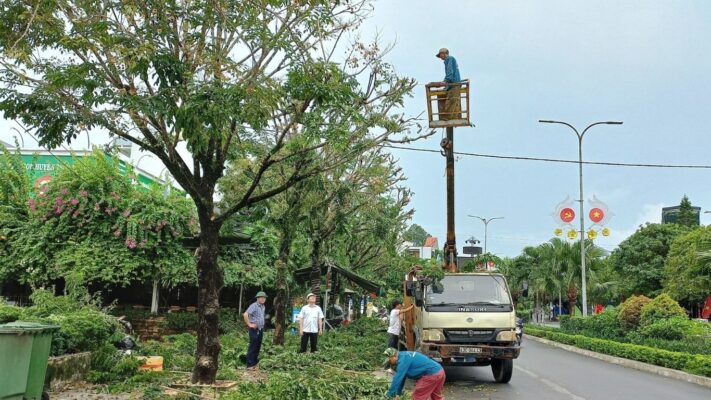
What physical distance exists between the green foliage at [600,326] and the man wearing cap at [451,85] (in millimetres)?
13505

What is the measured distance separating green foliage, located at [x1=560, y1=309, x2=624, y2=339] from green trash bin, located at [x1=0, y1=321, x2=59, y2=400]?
2088 centimetres

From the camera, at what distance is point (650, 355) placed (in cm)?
1706

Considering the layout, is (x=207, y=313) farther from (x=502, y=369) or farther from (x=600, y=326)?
(x=600, y=326)

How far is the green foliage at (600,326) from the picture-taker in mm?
23234

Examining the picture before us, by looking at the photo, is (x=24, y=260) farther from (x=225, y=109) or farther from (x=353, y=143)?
A: (x=225, y=109)

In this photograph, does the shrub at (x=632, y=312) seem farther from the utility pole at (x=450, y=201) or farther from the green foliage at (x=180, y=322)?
the green foliage at (x=180, y=322)

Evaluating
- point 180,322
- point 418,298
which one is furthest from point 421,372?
point 180,322

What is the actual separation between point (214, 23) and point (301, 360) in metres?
7.38

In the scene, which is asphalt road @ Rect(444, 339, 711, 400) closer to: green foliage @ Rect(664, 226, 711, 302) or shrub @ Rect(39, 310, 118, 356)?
shrub @ Rect(39, 310, 118, 356)

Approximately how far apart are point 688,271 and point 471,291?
34718 millimetres

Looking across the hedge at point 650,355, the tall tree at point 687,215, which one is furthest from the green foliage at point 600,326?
the tall tree at point 687,215

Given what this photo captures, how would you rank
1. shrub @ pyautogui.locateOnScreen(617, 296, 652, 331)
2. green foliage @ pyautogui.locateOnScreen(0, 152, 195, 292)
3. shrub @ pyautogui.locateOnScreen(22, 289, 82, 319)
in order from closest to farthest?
shrub @ pyautogui.locateOnScreen(22, 289, 82, 319), green foliage @ pyautogui.locateOnScreen(0, 152, 195, 292), shrub @ pyautogui.locateOnScreen(617, 296, 652, 331)

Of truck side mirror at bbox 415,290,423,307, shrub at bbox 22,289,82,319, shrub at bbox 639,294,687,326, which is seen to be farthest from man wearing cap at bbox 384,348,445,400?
shrub at bbox 639,294,687,326

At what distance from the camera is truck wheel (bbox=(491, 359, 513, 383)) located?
1288 centimetres
